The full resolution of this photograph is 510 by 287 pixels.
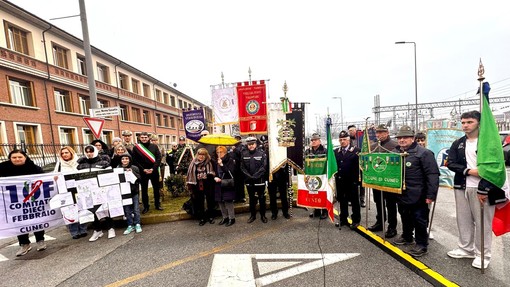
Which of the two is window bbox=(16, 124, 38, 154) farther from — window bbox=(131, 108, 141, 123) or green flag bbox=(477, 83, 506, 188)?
green flag bbox=(477, 83, 506, 188)

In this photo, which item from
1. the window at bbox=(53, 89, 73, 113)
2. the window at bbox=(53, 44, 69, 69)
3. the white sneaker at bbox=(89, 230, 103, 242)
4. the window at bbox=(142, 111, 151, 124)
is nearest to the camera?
the white sneaker at bbox=(89, 230, 103, 242)

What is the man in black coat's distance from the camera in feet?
Result: 15.1

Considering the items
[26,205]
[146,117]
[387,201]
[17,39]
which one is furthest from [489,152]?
[146,117]

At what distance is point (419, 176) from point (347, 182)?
1375 millimetres

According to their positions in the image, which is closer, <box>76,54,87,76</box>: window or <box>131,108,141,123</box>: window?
<box>76,54,87,76</box>: window

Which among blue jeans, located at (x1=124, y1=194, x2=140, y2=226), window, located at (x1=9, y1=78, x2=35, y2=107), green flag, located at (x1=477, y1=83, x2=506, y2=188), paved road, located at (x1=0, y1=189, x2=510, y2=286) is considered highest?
window, located at (x1=9, y1=78, x2=35, y2=107)

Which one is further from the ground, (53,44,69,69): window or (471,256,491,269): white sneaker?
(53,44,69,69): window

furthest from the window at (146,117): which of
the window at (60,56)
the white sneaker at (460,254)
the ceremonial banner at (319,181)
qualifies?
the white sneaker at (460,254)

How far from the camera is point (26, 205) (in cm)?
440

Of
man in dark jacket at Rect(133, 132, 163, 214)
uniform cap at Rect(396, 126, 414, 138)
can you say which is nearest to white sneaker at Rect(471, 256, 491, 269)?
uniform cap at Rect(396, 126, 414, 138)

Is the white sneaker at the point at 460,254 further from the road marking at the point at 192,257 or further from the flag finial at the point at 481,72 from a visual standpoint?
the road marking at the point at 192,257

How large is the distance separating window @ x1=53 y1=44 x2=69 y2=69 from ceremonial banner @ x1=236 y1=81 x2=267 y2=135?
19.0 metres

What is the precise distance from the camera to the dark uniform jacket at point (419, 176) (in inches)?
133

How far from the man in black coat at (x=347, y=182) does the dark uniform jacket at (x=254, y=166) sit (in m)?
1.58
